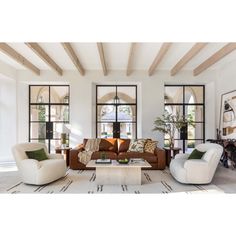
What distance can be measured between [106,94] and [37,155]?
4387 mm

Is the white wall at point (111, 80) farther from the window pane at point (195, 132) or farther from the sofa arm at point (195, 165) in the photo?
the sofa arm at point (195, 165)

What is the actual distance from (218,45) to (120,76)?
11.8ft

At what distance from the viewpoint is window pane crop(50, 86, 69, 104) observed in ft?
29.3

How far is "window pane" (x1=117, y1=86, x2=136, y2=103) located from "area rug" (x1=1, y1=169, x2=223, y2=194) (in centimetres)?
418

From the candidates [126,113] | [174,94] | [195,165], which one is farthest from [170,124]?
[195,165]

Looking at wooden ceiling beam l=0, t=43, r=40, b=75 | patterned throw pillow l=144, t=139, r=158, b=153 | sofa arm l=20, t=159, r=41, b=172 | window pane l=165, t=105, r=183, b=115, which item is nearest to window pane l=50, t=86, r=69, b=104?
wooden ceiling beam l=0, t=43, r=40, b=75

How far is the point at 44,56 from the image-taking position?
20.8 feet

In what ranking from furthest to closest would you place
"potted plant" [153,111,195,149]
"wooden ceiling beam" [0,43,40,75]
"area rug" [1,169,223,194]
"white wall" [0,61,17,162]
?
"white wall" [0,61,17,162]
"potted plant" [153,111,195,149]
"wooden ceiling beam" [0,43,40,75]
"area rug" [1,169,223,194]

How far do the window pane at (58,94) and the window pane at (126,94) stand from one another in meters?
2.06

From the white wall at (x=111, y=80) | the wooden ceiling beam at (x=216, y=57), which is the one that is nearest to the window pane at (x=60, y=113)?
the white wall at (x=111, y=80)

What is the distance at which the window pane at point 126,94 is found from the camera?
9039 millimetres

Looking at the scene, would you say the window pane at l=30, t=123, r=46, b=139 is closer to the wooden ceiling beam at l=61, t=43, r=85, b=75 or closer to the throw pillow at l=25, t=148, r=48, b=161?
the wooden ceiling beam at l=61, t=43, r=85, b=75

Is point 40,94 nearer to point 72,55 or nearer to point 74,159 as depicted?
point 72,55
